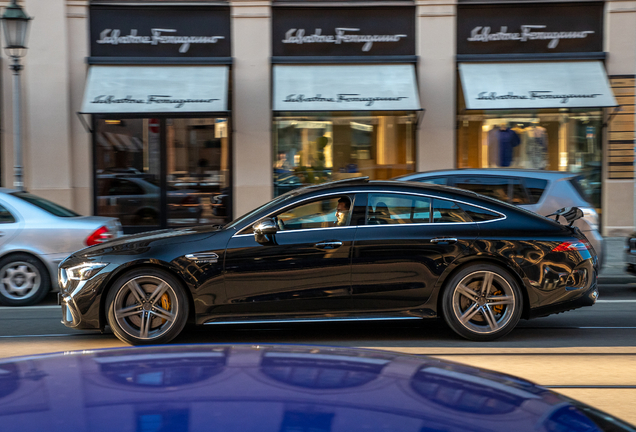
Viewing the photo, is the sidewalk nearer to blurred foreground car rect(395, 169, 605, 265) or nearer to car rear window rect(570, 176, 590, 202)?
blurred foreground car rect(395, 169, 605, 265)

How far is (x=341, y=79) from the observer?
14391 mm

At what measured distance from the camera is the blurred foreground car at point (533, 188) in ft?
28.4

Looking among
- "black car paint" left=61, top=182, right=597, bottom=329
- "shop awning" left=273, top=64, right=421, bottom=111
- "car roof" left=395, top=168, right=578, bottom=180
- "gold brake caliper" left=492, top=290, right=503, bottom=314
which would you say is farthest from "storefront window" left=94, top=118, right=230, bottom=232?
"gold brake caliper" left=492, top=290, right=503, bottom=314

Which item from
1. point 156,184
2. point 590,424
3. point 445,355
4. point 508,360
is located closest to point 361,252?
point 445,355

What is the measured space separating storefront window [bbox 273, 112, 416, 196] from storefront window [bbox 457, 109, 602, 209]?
1.39m

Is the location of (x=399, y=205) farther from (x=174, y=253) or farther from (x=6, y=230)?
(x=6, y=230)

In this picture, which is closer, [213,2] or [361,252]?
[361,252]

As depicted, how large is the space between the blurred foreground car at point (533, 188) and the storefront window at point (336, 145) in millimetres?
5982

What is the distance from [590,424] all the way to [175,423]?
0.99m

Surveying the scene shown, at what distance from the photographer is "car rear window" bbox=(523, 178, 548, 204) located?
28.8ft

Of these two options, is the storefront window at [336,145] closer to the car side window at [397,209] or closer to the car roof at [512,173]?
the car roof at [512,173]

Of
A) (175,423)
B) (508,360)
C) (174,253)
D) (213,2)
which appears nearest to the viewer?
(175,423)

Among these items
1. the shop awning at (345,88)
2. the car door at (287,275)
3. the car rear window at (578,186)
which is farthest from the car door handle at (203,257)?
the shop awning at (345,88)

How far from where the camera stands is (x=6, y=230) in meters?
8.43
